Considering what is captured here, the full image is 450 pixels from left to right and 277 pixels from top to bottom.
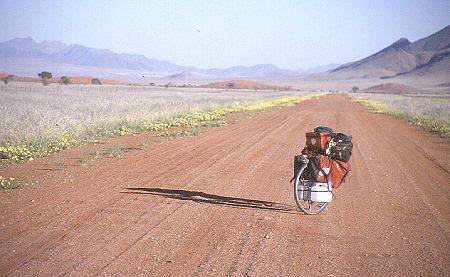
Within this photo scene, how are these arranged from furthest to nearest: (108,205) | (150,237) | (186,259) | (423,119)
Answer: (423,119), (108,205), (150,237), (186,259)

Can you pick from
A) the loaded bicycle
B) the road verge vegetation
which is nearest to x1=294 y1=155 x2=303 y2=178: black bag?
the loaded bicycle

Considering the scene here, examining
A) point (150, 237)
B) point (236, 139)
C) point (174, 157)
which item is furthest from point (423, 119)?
point (150, 237)

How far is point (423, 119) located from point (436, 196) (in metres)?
18.0

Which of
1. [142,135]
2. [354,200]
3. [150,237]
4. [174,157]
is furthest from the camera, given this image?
[142,135]

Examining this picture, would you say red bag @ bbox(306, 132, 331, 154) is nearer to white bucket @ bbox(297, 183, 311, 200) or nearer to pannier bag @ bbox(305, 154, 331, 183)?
pannier bag @ bbox(305, 154, 331, 183)

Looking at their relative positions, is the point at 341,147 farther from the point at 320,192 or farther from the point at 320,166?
the point at 320,192

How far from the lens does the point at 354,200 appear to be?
283 inches

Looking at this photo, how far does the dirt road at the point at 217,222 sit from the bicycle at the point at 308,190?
0.20 metres

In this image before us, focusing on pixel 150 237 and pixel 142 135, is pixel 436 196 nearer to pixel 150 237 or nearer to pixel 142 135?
pixel 150 237

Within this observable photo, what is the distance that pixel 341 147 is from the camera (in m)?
6.38

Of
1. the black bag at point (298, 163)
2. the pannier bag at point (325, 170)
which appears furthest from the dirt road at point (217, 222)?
the black bag at point (298, 163)

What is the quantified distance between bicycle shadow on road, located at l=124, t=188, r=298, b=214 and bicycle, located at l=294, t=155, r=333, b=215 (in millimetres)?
281

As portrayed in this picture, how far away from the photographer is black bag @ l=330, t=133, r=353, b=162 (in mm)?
6375

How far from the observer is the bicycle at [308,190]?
248 inches
